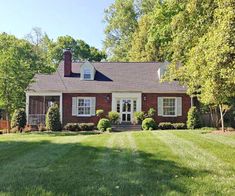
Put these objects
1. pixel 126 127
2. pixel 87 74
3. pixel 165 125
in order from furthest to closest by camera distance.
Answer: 1. pixel 87 74
2. pixel 126 127
3. pixel 165 125

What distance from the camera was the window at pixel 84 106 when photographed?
102ft

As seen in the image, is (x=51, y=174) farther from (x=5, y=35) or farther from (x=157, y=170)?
(x=5, y=35)

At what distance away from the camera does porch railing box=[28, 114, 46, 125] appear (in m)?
30.5

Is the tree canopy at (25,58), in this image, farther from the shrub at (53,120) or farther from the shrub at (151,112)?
the shrub at (151,112)

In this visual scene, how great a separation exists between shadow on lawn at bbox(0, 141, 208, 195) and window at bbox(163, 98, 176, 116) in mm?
20247

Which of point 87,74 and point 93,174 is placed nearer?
point 93,174

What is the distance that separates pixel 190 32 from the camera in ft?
61.7

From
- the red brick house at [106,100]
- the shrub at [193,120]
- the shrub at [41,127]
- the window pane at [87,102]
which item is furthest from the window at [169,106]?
the shrub at [41,127]

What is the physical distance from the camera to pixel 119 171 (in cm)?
822

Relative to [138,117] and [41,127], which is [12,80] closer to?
[41,127]

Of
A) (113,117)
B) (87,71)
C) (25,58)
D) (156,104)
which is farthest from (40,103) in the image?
(25,58)

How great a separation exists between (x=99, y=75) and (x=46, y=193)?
A: 89.1 feet

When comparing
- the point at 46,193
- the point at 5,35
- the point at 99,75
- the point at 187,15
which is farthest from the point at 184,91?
the point at 5,35

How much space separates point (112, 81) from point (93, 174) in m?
24.6
